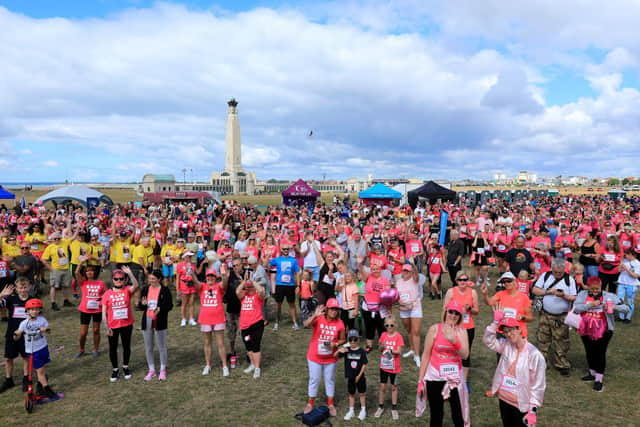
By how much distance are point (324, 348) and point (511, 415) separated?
2015 millimetres

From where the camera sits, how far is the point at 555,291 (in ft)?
18.8

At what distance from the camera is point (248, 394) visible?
5531 mm

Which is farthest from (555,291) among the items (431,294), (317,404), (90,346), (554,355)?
(90,346)

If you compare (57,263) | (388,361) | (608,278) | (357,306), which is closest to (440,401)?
(388,361)

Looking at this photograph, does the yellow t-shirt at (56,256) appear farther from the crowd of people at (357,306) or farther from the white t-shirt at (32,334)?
the white t-shirt at (32,334)

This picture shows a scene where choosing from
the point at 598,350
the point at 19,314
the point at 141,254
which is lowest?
the point at 598,350

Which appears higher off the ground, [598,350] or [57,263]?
[57,263]

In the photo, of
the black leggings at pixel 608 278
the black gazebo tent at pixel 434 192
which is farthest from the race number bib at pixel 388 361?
the black gazebo tent at pixel 434 192

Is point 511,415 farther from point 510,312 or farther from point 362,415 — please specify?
point 362,415

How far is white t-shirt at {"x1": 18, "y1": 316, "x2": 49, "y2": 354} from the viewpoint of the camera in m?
5.19

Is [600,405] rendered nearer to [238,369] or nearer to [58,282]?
[238,369]

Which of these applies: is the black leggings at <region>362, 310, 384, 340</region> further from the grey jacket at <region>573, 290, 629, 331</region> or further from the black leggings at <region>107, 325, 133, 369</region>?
the black leggings at <region>107, 325, 133, 369</region>

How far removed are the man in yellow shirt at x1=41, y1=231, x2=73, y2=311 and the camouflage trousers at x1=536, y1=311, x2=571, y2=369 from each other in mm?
9722

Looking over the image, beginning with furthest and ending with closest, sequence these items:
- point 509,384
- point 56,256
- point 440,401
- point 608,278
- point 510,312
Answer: point 56,256
point 608,278
point 510,312
point 440,401
point 509,384
